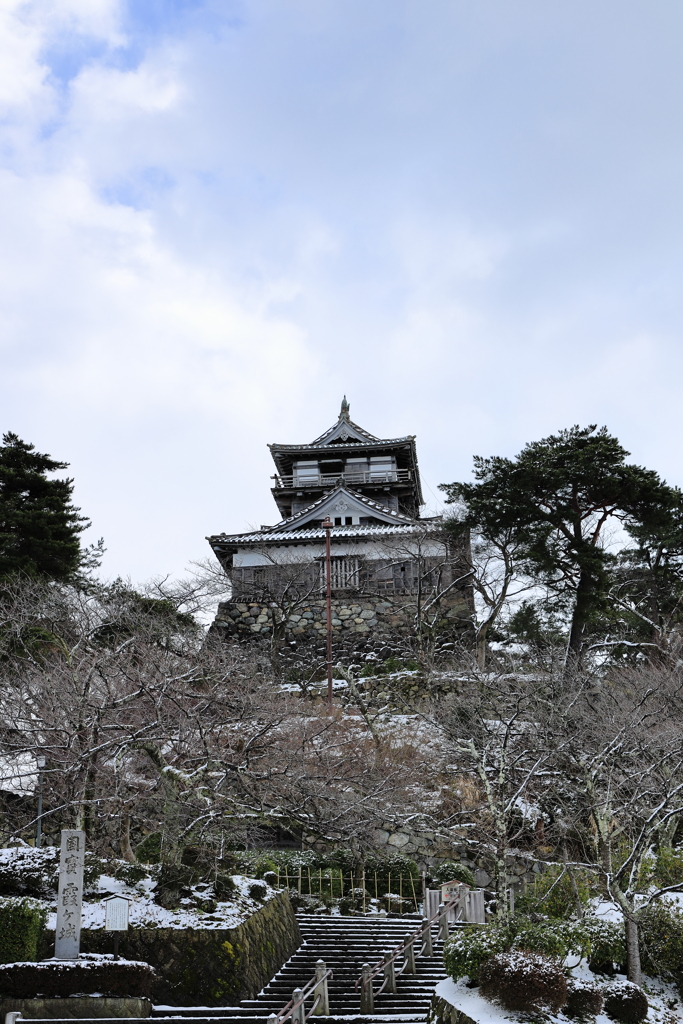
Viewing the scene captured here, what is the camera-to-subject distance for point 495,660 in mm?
29094

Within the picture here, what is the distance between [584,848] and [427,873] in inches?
150

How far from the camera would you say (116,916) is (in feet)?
43.9

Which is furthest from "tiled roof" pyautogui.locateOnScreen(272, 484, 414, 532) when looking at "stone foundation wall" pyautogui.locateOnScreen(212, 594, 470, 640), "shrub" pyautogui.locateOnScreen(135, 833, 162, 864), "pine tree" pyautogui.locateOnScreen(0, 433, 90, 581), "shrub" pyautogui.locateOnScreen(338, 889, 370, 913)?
"shrub" pyautogui.locateOnScreen(338, 889, 370, 913)

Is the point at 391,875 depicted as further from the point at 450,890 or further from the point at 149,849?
the point at 149,849

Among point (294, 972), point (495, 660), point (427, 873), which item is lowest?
point (294, 972)

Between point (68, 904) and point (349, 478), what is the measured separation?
32595mm

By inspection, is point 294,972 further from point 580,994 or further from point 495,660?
point 495,660

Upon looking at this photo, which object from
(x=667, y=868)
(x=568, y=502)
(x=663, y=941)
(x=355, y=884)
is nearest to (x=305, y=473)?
→ (x=568, y=502)

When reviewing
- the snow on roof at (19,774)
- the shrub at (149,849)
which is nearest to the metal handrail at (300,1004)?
the shrub at (149,849)

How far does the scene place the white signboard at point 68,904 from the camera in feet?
42.1

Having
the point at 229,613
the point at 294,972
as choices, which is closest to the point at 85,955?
the point at 294,972

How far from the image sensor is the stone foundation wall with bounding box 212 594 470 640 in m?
32.9

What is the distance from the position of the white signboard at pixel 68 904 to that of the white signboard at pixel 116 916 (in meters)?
0.51

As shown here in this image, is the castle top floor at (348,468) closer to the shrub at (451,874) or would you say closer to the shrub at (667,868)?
the shrub at (451,874)
